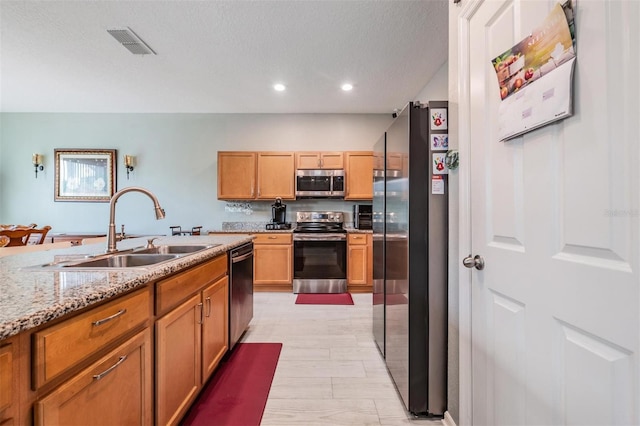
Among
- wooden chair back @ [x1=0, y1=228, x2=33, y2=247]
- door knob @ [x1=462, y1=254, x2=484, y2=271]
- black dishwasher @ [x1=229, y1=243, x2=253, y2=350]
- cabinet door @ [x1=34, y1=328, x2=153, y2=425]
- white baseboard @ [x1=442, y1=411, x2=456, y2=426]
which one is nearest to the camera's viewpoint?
cabinet door @ [x1=34, y1=328, x2=153, y2=425]

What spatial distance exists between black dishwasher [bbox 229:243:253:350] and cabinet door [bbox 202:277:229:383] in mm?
85

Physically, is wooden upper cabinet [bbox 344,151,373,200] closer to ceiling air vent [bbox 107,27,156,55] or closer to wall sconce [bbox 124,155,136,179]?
ceiling air vent [bbox 107,27,156,55]

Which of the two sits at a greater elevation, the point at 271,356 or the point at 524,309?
the point at 524,309

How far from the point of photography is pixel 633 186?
0.64 m

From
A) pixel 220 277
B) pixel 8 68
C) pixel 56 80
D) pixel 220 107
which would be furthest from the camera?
pixel 220 107

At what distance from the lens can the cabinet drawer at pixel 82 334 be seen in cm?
72

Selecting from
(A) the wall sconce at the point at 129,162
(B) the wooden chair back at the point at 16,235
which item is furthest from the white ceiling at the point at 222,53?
(B) the wooden chair back at the point at 16,235

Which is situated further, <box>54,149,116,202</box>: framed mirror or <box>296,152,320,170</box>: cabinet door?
<box>54,149,116,202</box>: framed mirror

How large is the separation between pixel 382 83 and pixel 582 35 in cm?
297

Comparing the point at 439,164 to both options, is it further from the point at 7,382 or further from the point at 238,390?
the point at 238,390

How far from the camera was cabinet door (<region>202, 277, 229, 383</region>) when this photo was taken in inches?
67.4

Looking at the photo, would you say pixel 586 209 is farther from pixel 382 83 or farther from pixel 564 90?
pixel 382 83

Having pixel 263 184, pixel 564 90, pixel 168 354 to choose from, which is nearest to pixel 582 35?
pixel 564 90

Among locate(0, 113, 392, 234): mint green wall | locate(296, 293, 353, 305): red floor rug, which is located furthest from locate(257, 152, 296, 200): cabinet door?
locate(296, 293, 353, 305): red floor rug
